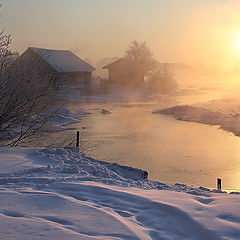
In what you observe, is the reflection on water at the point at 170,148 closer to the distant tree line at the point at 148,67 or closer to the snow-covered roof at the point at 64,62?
the snow-covered roof at the point at 64,62

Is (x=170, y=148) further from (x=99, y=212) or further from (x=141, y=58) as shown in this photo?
(x=141, y=58)

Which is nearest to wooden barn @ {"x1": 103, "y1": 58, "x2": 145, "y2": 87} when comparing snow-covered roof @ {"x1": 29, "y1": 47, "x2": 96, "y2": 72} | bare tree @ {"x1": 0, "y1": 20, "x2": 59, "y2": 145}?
snow-covered roof @ {"x1": 29, "y1": 47, "x2": 96, "y2": 72}

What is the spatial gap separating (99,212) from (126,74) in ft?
145

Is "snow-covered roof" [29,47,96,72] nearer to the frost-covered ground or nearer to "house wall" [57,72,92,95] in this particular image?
"house wall" [57,72,92,95]

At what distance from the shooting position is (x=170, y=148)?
1579 cm

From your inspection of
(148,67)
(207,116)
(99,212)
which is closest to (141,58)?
(148,67)

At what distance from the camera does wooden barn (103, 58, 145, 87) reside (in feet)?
158

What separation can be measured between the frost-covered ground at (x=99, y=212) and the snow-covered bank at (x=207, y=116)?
596 inches

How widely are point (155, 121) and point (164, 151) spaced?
879 centimetres

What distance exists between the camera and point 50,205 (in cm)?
477

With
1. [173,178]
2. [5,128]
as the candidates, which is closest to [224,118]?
[173,178]

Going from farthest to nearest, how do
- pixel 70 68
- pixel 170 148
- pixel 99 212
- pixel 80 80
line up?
pixel 80 80 → pixel 70 68 → pixel 170 148 → pixel 99 212

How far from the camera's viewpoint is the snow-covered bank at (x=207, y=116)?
21656 mm

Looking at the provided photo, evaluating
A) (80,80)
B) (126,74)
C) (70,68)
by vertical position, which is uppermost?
(126,74)
